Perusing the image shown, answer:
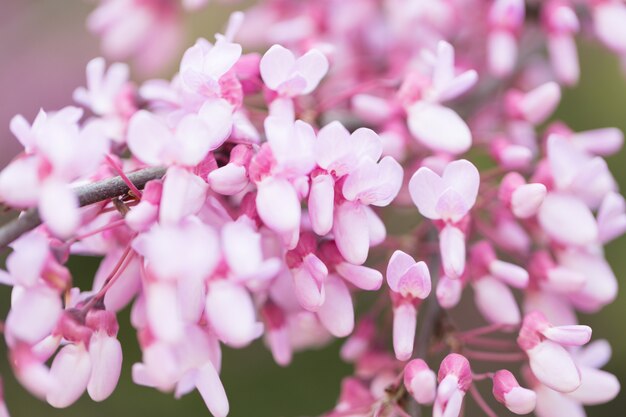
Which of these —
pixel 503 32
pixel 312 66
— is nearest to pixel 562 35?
pixel 503 32

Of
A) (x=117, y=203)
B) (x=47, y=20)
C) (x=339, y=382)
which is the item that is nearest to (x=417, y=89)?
(x=117, y=203)

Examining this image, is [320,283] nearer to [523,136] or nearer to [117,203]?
[117,203]

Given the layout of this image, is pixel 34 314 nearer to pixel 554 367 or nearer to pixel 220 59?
pixel 220 59

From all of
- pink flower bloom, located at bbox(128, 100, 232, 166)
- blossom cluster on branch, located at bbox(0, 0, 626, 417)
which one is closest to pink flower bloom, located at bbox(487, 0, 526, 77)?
blossom cluster on branch, located at bbox(0, 0, 626, 417)

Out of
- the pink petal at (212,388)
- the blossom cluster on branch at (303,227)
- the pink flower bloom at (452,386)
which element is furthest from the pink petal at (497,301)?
the pink petal at (212,388)

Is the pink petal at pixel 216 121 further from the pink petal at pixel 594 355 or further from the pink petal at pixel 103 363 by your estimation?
the pink petal at pixel 594 355

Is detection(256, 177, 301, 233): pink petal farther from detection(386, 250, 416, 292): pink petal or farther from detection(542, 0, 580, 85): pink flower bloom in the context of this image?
detection(542, 0, 580, 85): pink flower bloom
